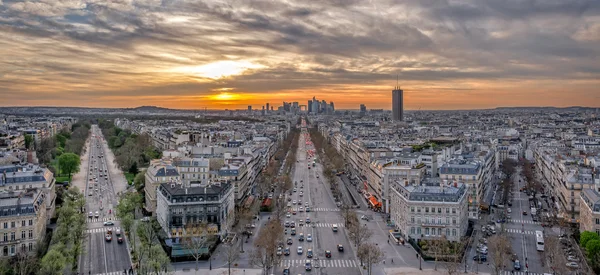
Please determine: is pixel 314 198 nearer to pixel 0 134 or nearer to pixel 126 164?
pixel 126 164

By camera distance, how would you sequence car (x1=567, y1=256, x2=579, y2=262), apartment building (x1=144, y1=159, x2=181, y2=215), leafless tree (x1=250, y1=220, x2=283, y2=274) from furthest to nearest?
1. apartment building (x1=144, y1=159, x2=181, y2=215)
2. car (x1=567, y1=256, x2=579, y2=262)
3. leafless tree (x1=250, y1=220, x2=283, y2=274)

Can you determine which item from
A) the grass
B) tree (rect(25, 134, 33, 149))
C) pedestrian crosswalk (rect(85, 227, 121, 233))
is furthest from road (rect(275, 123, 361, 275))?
tree (rect(25, 134, 33, 149))

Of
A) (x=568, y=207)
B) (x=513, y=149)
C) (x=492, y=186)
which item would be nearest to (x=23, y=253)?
(x=568, y=207)

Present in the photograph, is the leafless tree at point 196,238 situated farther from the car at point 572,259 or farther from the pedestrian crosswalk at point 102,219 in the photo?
the car at point 572,259

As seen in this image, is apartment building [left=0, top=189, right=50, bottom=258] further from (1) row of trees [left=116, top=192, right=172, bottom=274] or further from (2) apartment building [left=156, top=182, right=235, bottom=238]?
(2) apartment building [left=156, top=182, right=235, bottom=238]

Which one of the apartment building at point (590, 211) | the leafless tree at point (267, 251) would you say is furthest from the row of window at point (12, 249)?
the apartment building at point (590, 211)
